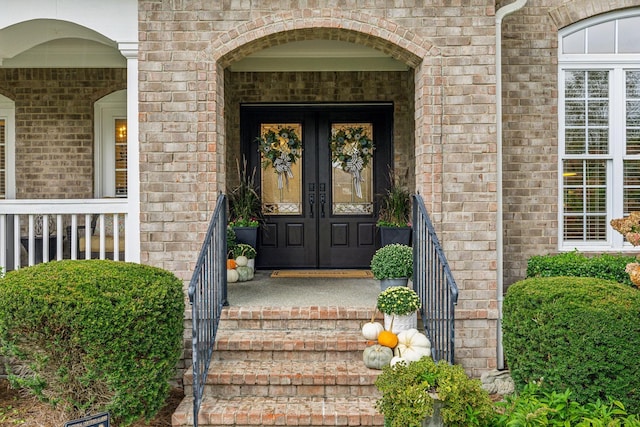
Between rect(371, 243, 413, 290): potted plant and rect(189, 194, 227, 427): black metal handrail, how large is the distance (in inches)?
57.7

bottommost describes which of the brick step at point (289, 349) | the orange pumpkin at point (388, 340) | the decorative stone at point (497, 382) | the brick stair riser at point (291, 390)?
the decorative stone at point (497, 382)

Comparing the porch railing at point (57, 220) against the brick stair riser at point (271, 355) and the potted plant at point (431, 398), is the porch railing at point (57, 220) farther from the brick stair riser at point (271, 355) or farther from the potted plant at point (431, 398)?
the potted plant at point (431, 398)

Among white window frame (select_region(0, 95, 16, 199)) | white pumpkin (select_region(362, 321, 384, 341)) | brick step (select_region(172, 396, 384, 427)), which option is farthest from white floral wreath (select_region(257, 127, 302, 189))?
brick step (select_region(172, 396, 384, 427))

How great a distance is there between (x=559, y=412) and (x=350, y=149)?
472 centimetres

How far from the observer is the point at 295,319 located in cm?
475

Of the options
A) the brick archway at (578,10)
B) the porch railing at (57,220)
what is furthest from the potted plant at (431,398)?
the brick archway at (578,10)

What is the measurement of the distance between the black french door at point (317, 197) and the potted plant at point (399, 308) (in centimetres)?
294

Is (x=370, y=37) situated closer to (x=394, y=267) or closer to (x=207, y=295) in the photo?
(x=394, y=267)

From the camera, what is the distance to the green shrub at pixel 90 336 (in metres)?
3.56

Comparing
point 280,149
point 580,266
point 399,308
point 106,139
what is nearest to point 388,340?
point 399,308

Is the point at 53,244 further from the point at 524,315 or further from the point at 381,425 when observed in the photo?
the point at 524,315

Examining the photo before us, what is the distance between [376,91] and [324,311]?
363cm

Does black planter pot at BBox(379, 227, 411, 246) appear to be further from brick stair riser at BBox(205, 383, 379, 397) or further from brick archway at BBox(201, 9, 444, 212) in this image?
brick stair riser at BBox(205, 383, 379, 397)

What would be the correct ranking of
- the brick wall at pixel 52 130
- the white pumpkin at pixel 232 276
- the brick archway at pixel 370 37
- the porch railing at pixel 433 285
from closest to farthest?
the porch railing at pixel 433 285, the brick archway at pixel 370 37, the white pumpkin at pixel 232 276, the brick wall at pixel 52 130
